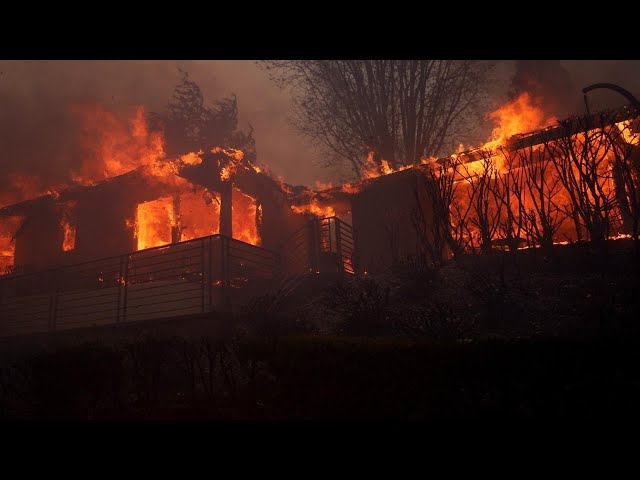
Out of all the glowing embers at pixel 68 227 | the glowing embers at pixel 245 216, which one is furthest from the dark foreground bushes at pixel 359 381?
the glowing embers at pixel 68 227

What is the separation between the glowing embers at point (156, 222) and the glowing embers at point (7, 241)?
20.1 feet

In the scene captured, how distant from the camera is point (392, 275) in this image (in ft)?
42.6

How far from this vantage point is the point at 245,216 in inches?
854

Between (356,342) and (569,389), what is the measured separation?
2120mm

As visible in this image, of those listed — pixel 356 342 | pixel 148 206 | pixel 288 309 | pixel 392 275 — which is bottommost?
pixel 356 342

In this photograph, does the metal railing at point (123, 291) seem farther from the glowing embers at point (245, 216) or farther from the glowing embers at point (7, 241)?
the glowing embers at point (7, 241)

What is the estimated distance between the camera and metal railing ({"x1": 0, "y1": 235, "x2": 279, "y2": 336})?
13664 mm

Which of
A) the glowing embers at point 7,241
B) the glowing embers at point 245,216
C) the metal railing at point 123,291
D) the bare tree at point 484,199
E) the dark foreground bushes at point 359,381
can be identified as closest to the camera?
the dark foreground bushes at point 359,381

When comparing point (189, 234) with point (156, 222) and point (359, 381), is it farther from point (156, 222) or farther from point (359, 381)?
point (359, 381)

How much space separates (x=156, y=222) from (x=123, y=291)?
7.06m

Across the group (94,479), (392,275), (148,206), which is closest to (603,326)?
(392,275)

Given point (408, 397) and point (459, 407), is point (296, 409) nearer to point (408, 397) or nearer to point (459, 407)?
point (408, 397)

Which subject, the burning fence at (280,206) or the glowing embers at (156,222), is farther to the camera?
the glowing embers at (156,222)

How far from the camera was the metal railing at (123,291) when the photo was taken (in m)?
13.7
